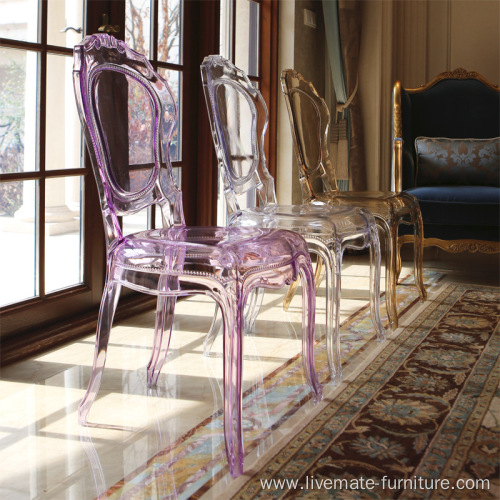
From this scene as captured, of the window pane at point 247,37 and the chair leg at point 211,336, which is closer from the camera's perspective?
the chair leg at point 211,336

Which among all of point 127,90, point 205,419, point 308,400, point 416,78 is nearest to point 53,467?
point 205,419

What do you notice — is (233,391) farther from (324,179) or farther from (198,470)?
(324,179)

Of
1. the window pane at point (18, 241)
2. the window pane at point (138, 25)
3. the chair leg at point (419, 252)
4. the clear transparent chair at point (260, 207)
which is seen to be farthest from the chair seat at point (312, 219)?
the window pane at point (138, 25)

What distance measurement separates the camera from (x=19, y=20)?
239 centimetres

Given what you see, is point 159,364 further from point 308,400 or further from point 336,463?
point 336,463

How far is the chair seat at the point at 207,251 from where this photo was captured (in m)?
1.62

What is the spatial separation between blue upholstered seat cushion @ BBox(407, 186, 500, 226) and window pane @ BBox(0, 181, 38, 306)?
6.38ft

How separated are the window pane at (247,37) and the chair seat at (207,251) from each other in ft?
7.10

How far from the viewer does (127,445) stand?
166 cm

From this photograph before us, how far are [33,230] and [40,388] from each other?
0.67 meters

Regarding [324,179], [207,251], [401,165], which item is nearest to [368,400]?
[207,251]

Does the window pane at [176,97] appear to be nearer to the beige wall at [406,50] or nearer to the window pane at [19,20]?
the window pane at [19,20]

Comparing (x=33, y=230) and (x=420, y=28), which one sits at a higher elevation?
(x=420, y=28)

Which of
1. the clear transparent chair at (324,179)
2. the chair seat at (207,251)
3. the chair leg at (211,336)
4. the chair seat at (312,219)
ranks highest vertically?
the clear transparent chair at (324,179)
